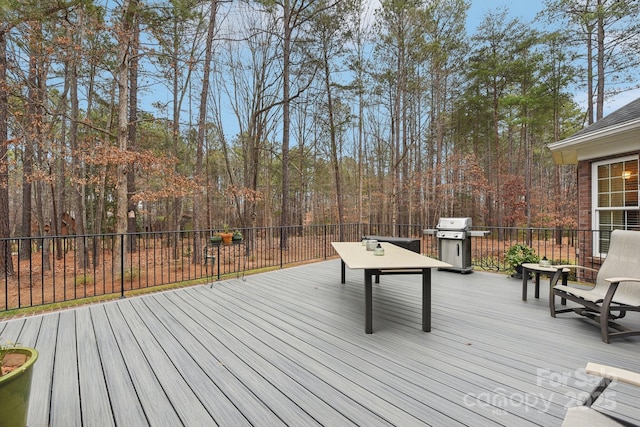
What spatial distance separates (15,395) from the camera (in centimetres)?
117

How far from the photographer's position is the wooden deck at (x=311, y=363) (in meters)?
1.48

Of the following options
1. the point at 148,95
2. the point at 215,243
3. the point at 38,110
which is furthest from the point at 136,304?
the point at 148,95

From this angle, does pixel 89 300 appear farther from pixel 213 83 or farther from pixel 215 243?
pixel 213 83

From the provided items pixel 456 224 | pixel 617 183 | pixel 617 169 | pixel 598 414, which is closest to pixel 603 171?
pixel 617 169

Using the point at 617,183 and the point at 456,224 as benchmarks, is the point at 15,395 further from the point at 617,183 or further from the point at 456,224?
the point at 617,183

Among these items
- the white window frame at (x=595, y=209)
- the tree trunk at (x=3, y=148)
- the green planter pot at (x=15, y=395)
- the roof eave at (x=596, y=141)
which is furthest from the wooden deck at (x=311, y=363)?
the tree trunk at (x=3, y=148)

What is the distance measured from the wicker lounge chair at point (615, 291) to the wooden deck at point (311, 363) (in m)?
0.12

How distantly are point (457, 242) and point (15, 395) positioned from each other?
5492 millimetres

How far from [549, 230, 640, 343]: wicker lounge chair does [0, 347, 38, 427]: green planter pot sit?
12.8ft

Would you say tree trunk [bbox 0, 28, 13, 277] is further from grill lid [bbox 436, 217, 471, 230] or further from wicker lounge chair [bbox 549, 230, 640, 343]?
wicker lounge chair [bbox 549, 230, 640, 343]

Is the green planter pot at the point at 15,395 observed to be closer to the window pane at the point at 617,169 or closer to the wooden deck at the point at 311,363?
the wooden deck at the point at 311,363

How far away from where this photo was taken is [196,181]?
21.8 feet

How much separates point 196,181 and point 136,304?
12.9 feet

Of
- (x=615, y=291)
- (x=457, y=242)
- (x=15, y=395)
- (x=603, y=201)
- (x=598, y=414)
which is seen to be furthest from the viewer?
(x=457, y=242)
